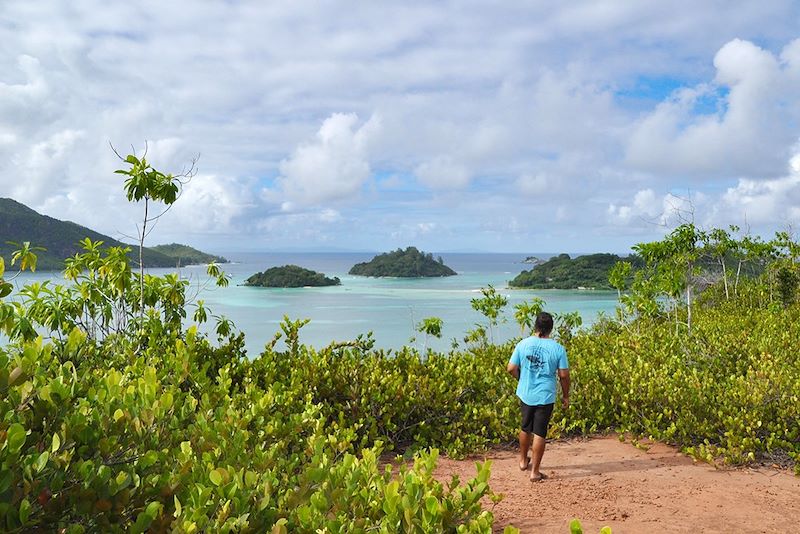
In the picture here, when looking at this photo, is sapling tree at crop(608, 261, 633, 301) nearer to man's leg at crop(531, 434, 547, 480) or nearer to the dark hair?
the dark hair

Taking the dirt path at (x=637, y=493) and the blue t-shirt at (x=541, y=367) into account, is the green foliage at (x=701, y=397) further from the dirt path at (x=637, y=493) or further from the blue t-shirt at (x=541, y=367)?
the blue t-shirt at (x=541, y=367)

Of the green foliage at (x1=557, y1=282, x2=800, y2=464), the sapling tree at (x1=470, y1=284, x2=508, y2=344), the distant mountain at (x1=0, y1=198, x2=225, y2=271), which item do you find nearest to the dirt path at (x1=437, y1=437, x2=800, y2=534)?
the green foliage at (x1=557, y1=282, x2=800, y2=464)

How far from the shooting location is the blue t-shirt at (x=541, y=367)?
20.3 feet

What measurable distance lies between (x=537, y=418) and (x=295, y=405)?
242 centimetres

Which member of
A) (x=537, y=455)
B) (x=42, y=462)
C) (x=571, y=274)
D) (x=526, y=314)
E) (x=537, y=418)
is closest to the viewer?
(x=42, y=462)

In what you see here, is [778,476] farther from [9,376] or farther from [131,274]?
[131,274]

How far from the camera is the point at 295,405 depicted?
20.9 feet

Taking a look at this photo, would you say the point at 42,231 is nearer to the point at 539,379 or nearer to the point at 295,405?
the point at 295,405

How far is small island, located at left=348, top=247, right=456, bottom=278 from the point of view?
5153cm

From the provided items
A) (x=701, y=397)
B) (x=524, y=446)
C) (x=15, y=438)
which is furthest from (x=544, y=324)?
(x=15, y=438)

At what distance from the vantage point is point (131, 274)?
765cm

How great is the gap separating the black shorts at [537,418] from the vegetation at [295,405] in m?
0.90

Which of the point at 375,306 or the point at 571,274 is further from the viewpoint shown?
the point at 571,274

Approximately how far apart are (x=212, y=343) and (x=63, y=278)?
1.97 m
